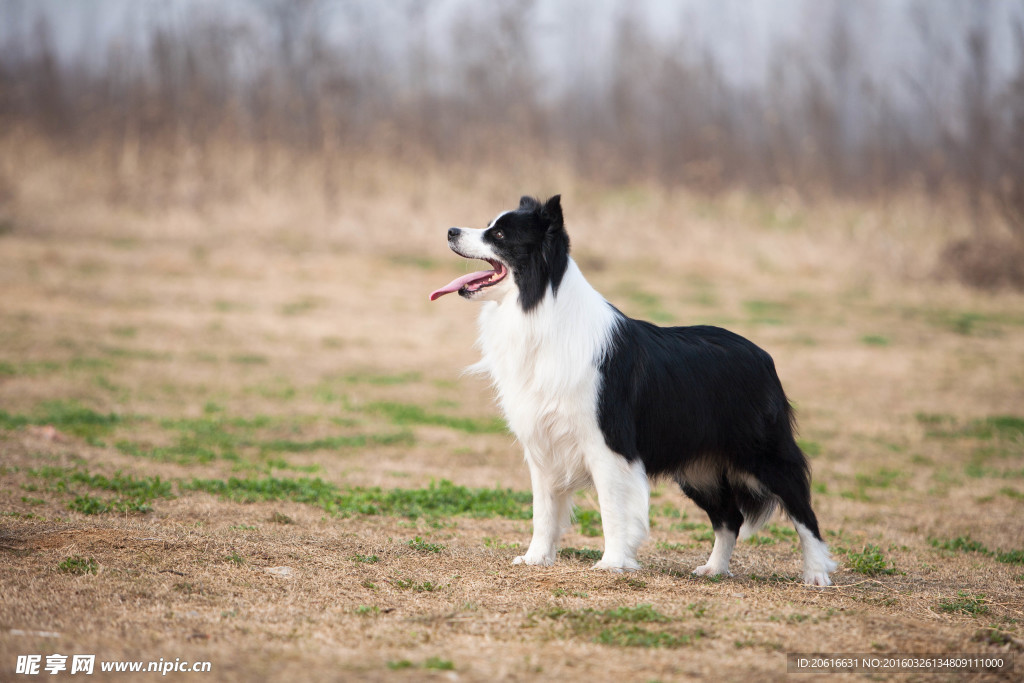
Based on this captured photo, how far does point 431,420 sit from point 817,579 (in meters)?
5.33

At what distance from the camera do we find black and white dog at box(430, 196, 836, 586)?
4.87m

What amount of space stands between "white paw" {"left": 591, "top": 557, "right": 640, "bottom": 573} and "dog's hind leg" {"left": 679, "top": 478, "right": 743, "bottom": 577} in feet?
1.84

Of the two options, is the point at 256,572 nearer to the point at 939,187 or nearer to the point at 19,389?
the point at 19,389

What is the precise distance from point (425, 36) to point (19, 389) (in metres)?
16.1

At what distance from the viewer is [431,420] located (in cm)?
976

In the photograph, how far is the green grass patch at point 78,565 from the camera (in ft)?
14.1

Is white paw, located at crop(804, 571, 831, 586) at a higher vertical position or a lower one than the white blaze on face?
lower

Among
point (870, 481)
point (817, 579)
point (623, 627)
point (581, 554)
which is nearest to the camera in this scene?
point (623, 627)

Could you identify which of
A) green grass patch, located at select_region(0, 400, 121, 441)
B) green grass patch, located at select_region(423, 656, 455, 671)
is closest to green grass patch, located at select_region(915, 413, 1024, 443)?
green grass patch, located at select_region(423, 656, 455, 671)

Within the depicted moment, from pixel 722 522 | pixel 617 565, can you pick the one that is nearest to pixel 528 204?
pixel 617 565

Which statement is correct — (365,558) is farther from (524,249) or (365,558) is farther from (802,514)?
(802,514)

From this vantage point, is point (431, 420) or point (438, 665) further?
point (431, 420)

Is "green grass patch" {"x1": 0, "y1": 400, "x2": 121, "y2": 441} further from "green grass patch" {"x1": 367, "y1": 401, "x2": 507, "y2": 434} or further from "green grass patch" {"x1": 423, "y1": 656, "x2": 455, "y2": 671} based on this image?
"green grass patch" {"x1": 423, "y1": 656, "x2": 455, "y2": 671}

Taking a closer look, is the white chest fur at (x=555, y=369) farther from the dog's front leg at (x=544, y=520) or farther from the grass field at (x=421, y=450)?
the grass field at (x=421, y=450)
